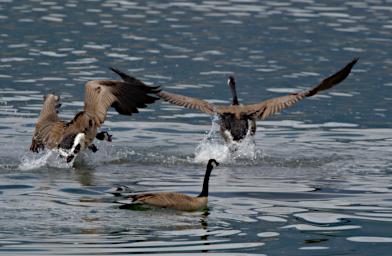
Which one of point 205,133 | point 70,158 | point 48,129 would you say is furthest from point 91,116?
point 205,133

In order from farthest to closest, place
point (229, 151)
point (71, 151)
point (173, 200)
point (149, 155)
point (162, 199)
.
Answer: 1. point (229, 151)
2. point (149, 155)
3. point (71, 151)
4. point (173, 200)
5. point (162, 199)

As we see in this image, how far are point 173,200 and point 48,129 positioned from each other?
14.3 ft

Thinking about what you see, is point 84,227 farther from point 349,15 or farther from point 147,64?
point 349,15

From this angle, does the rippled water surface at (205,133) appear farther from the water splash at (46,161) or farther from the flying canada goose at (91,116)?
the flying canada goose at (91,116)

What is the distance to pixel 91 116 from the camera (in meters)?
17.3

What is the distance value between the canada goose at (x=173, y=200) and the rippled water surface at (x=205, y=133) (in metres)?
0.10

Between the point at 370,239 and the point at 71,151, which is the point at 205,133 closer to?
the point at 71,151

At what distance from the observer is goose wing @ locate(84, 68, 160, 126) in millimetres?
17312

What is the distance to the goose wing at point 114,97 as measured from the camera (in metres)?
17.3

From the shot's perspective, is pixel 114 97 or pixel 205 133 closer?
pixel 114 97

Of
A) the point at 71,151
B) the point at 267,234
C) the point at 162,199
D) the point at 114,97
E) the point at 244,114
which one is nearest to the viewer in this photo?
the point at 267,234

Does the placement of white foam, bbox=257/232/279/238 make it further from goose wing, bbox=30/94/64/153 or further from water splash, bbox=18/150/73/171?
goose wing, bbox=30/94/64/153

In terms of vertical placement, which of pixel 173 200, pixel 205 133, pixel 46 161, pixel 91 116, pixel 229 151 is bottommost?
pixel 173 200

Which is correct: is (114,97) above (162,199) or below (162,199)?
above
